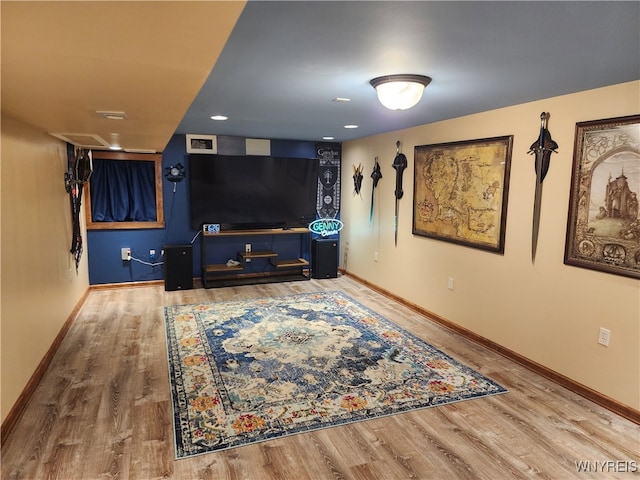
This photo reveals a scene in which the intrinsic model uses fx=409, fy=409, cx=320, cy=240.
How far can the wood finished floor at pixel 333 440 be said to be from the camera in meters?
2.12

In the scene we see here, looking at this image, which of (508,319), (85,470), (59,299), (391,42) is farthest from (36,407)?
(508,319)

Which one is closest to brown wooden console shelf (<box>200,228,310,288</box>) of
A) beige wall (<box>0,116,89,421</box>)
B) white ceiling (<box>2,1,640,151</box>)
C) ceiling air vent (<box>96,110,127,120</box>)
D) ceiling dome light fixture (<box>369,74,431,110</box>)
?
beige wall (<box>0,116,89,421</box>)

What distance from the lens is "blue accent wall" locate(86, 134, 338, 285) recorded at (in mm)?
5555

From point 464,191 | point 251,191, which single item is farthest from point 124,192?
point 464,191

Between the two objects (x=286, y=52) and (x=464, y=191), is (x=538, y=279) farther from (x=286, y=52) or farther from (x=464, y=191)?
(x=286, y=52)

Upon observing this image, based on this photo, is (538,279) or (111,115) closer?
(111,115)

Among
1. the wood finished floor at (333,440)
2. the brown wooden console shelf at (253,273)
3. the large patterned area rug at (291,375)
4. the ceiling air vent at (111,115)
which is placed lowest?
the wood finished floor at (333,440)

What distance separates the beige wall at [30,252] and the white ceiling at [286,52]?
34cm

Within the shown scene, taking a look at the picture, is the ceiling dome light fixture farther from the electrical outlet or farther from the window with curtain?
the window with curtain

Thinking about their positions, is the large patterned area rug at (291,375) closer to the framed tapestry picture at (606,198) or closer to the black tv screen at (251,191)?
the framed tapestry picture at (606,198)

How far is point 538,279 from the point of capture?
10.7 ft

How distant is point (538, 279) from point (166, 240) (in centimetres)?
471

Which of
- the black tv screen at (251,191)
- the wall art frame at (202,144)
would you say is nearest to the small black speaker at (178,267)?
the black tv screen at (251,191)

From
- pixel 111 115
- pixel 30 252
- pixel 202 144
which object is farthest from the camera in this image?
pixel 202 144
